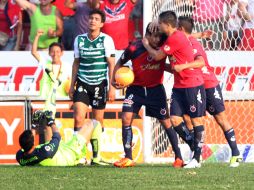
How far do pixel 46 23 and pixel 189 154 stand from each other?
397 centimetres

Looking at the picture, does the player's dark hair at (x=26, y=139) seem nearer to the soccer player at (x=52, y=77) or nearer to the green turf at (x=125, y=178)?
the green turf at (x=125, y=178)

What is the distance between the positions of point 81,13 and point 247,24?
3286 mm

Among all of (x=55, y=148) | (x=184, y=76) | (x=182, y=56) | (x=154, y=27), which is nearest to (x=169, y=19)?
(x=154, y=27)

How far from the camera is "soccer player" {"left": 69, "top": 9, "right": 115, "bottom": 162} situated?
13984 mm

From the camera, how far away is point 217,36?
16.4 meters

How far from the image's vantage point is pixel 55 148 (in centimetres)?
1310

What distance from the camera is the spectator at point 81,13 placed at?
18047 millimetres

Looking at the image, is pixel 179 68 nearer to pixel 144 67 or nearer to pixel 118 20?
pixel 144 67

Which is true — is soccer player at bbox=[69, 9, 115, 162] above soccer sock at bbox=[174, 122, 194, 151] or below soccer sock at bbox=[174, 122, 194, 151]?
above

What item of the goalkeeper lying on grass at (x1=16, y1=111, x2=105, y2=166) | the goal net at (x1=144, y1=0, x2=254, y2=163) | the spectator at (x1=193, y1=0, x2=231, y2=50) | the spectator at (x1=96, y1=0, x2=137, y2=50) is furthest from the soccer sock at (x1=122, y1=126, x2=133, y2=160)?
the spectator at (x1=96, y1=0, x2=137, y2=50)

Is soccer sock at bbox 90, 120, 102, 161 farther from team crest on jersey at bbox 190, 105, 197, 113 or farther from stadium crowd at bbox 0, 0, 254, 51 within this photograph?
stadium crowd at bbox 0, 0, 254, 51

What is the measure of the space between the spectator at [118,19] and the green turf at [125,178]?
16.3 feet

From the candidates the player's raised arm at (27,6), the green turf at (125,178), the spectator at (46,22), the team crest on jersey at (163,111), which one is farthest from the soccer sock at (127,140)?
the player's raised arm at (27,6)

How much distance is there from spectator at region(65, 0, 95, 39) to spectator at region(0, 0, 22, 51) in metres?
1.03
